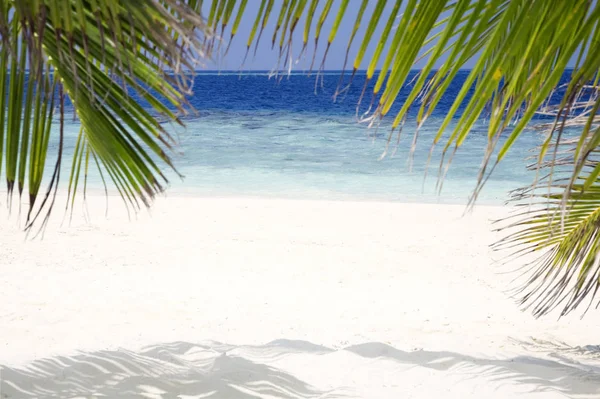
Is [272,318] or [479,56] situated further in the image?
[272,318]

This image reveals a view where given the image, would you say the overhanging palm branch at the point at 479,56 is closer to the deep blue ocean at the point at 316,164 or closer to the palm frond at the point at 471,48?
the palm frond at the point at 471,48

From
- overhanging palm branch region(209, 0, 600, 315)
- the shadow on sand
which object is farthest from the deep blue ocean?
overhanging palm branch region(209, 0, 600, 315)

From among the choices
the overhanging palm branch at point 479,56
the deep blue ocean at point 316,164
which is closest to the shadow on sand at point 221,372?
the deep blue ocean at point 316,164

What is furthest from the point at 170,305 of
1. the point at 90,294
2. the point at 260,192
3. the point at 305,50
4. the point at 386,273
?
the point at 260,192

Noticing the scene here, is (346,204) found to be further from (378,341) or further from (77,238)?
(378,341)

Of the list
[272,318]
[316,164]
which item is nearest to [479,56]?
[272,318]

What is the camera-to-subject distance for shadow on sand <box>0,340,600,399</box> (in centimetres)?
224

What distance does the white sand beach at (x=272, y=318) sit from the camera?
2.40m

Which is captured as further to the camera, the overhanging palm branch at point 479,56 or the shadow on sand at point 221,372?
the shadow on sand at point 221,372

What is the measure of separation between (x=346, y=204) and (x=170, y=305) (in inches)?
154

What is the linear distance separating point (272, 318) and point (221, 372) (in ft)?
2.84

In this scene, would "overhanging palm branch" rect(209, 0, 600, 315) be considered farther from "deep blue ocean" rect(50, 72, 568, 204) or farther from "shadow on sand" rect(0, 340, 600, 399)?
"deep blue ocean" rect(50, 72, 568, 204)

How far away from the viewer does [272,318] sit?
10.8 ft

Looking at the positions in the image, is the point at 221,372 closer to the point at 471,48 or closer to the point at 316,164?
the point at 471,48
